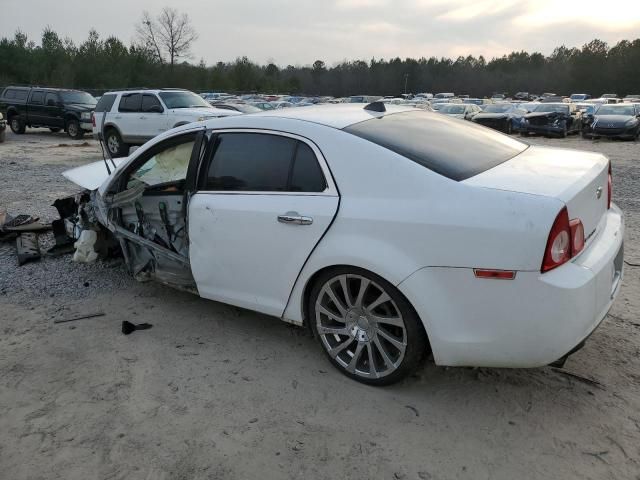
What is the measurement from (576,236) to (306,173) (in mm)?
1511

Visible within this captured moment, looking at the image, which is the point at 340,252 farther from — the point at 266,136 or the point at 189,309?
the point at 189,309

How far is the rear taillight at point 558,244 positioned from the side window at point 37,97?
2278cm

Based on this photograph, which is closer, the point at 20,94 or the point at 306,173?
the point at 306,173

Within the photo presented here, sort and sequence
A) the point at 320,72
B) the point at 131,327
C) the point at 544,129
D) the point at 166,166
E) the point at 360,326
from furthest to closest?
the point at 320,72
the point at 544,129
the point at 166,166
the point at 131,327
the point at 360,326

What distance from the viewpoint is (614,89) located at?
7544cm

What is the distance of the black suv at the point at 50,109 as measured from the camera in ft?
65.2

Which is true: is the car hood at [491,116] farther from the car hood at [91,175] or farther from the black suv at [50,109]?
the car hood at [91,175]

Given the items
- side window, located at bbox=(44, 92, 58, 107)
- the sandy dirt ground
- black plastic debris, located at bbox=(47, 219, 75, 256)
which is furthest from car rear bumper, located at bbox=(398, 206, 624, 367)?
side window, located at bbox=(44, 92, 58, 107)

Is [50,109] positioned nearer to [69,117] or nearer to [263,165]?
[69,117]

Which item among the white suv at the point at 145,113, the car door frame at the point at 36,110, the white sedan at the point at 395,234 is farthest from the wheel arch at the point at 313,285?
the car door frame at the point at 36,110

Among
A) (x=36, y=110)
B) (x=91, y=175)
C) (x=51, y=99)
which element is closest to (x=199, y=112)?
(x=91, y=175)

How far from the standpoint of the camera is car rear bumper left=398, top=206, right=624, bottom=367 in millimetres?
2346

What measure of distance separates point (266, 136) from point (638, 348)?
2.80m

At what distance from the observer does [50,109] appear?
20.4m
